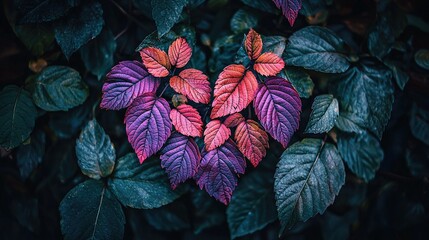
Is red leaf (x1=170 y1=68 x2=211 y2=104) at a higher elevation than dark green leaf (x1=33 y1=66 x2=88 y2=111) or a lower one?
higher

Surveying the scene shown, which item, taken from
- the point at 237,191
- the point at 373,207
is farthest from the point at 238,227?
the point at 373,207

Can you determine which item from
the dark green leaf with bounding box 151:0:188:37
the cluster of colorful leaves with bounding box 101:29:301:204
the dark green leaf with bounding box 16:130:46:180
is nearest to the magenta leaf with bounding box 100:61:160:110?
the cluster of colorful leaves with bounding box 101:29:301:204

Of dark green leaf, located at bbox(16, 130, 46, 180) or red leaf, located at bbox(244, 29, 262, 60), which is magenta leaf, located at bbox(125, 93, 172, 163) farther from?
dark green leaf, located at bbox(16, 130, 46, 180)

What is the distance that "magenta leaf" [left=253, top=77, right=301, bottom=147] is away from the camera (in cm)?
96

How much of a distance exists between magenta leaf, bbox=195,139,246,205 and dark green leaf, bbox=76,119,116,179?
29cm

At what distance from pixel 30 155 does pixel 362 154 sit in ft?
3.47

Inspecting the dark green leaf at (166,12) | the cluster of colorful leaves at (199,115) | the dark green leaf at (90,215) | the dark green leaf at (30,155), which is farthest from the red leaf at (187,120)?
the dark green leaf at (30,155)

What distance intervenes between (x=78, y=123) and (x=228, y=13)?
606mm

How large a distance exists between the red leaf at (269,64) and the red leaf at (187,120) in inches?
7.7

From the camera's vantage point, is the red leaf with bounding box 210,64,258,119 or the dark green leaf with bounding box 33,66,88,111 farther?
the dark green leaf with bounding box 33,66,88,111

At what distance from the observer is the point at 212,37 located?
1.27 meters

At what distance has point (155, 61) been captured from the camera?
0.99m

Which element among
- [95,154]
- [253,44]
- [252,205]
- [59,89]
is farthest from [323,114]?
[59,89]

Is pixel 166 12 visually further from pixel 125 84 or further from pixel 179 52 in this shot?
pixel 125 84
